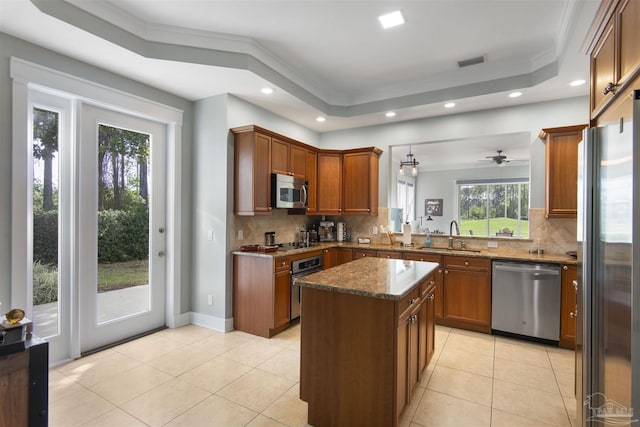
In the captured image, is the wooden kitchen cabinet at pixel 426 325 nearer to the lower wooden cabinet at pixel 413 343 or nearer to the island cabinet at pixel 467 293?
the lower wooden cabinet at pixel 413 343

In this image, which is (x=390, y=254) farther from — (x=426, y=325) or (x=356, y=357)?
(x=356, y=357)

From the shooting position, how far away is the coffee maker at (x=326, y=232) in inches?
209

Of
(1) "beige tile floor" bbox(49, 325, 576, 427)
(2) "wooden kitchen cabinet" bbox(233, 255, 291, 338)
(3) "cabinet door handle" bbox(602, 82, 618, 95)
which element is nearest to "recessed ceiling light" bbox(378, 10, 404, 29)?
(3) "cabinet door handle" bbox(602, 82, 618, 95)

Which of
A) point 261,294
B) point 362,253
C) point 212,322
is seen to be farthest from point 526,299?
point 212,322

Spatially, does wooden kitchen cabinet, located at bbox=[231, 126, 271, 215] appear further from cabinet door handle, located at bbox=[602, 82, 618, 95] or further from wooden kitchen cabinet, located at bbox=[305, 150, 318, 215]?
cabinet door handle, located at bbox=[602, 82, 618, 95]

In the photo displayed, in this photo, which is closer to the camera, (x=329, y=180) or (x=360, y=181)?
(x=360, y=181)

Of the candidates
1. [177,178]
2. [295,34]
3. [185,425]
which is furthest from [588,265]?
[177,178]

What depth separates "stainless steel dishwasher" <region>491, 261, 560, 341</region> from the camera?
336 cm

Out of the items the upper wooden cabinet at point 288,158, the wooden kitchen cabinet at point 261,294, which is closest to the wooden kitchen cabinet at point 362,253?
the wooden kitchen cabinet at point 261,294

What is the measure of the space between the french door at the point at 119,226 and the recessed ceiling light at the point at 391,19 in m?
2.83

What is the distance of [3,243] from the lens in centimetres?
245

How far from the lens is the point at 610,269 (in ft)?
4.96

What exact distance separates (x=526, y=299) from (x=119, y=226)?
463 centimetres

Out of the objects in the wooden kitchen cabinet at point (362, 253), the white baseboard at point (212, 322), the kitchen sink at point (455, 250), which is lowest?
the white baseboard at point (212, 322)
